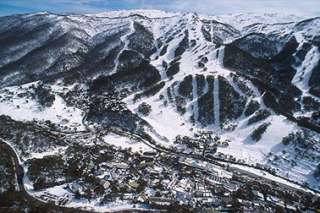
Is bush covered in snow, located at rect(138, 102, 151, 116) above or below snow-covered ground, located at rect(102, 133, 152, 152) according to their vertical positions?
above

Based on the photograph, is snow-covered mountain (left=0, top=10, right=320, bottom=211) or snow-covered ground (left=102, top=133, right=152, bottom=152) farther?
snow-covered mountain (left=0, top=10, right=320, bottom=211)

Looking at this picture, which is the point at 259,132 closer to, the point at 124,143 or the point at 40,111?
the point at 124,143

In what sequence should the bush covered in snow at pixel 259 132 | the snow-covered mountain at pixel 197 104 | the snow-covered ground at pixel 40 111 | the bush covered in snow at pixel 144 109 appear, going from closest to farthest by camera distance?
the snow-covered mountain at pixel 197 104
the bush covered in snow at pixel 259 132
the snow-covered ground at pixel 40 111
the bush covered in snow at pixel 144 109

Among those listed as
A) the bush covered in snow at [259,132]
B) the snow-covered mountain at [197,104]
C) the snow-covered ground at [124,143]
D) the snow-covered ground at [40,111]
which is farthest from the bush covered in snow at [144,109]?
the bush covered in snow at [259,132]

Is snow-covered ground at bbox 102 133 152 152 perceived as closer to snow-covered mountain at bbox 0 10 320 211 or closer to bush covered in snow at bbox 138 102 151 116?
snow-covered mountain at bbox 0 10 320 211

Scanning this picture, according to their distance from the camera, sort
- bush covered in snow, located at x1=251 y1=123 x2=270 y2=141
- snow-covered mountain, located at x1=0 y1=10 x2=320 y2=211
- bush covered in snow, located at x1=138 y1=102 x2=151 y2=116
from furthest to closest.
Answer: bush covered in snow, located at x1=138 y1=102 x2=151 y2=116
bush covered in snow, located at x1=251 y1=123 x2=270 y2=141
snow-covered mountain, located at x1=0 y1=10 x2=320 y2=211

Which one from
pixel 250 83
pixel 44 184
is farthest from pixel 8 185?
pixel 250 83

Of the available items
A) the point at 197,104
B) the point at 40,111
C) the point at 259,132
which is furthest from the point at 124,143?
the point at 259,132

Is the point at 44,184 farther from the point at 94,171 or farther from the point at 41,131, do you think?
the point at 41,131

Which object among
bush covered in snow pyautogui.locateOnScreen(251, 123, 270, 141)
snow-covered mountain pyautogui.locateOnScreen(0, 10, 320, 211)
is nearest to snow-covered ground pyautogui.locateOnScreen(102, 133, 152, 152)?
snow-covered mountain pyautogui.locateOnScreen(0, 10, 320, 211)

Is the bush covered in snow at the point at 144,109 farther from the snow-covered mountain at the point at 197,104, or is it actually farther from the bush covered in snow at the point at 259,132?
the bush covered in snow at the point at 259,132

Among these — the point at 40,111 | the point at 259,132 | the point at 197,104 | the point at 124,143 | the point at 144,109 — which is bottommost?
the point at 124,143
